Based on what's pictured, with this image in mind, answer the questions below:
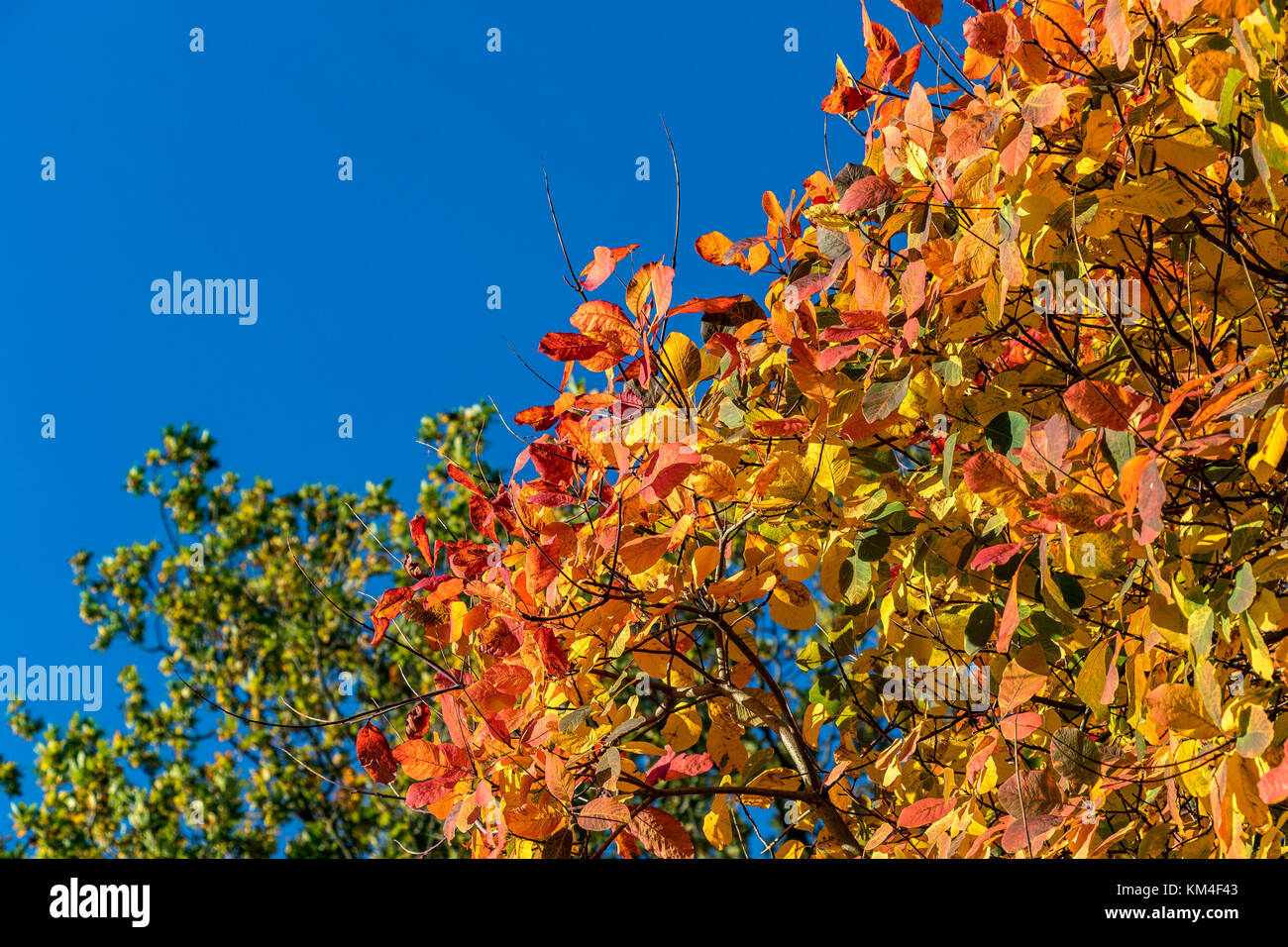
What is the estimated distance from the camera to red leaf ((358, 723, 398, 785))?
2066 millimetres

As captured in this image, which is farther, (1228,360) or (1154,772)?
(1228,360)

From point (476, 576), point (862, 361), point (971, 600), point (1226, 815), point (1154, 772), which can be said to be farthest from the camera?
point (476, 576)

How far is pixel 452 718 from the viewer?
2023 millimetres

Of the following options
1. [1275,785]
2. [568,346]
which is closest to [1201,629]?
[1275,785]

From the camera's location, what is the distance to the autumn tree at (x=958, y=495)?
5.02 feet

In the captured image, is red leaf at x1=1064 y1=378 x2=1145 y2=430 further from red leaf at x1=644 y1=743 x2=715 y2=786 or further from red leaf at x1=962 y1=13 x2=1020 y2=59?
red leaf at x1=644 y1=743 x2=715 y2=786

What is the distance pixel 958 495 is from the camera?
1.87 m

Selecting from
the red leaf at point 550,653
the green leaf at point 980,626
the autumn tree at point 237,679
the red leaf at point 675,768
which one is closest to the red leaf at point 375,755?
the red leaf at point 550,653

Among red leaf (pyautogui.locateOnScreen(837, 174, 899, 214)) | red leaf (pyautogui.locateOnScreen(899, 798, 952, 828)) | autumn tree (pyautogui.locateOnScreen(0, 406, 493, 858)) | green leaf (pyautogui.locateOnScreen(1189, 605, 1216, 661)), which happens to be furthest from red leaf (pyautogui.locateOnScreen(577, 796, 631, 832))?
autumn tree (pyautogui.locateOnScreen(0, 406, 493, 858))
